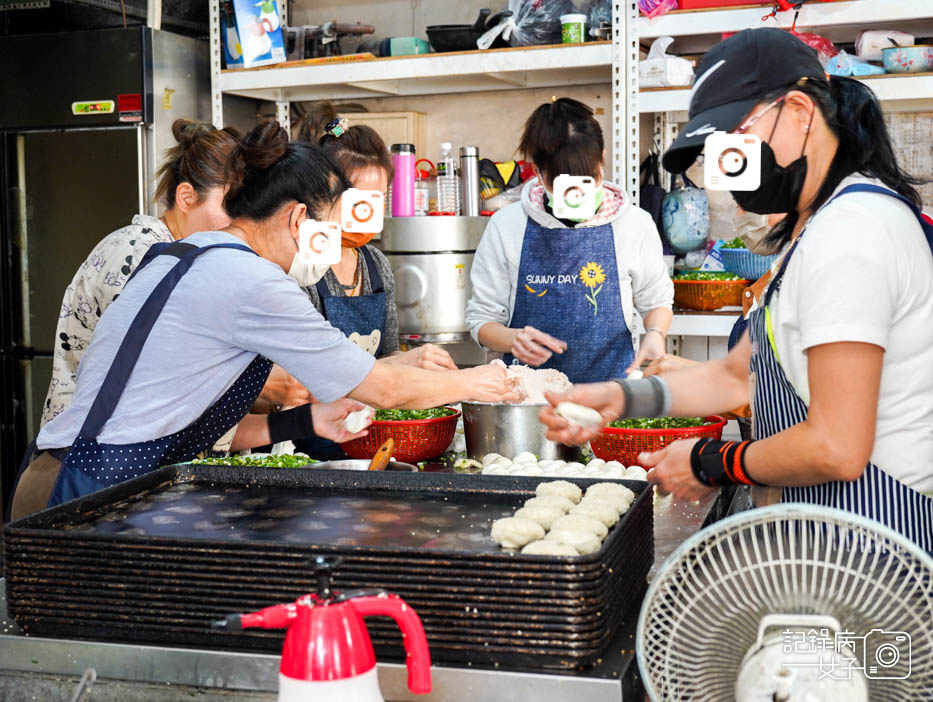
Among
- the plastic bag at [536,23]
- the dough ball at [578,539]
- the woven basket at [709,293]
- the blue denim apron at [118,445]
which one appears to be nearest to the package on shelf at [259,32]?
the plastic bag at [536,23]

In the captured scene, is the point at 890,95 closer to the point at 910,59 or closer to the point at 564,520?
the point at 910,59

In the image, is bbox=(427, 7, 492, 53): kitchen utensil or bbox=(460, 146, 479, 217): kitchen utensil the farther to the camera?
bbox=(460, 146, 479, 217): kitchen utensil

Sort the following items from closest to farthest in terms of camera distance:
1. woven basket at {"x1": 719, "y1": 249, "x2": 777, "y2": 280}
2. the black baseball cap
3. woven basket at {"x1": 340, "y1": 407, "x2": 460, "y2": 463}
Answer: the black baseball cap → woven basket at {"x1": 340, "y1": 407, "x2": 460, "y2": 463} → woven basket at {"x1": 719, "y1": 249, "x2": 777, "y2": 280}

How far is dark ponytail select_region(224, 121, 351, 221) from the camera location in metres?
2.18

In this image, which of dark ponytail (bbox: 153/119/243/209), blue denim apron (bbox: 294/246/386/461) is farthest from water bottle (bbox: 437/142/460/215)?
dark ponytail (bbox: 153/119/243/209)

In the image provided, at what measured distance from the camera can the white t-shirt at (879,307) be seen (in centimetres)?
136

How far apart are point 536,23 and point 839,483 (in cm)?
302

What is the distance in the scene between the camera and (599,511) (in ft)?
5.14

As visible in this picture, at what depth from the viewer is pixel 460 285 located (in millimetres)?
4344

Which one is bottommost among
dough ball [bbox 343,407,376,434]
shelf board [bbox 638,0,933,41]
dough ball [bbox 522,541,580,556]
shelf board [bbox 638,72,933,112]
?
dough ball [bbox 522,541,580,556]

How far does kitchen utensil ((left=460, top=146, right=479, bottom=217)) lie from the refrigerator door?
4.59ft

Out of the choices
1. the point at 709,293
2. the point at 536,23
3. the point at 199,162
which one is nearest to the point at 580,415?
the point at 199,162

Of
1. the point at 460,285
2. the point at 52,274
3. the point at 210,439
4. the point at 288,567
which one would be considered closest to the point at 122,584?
the point at 288,567

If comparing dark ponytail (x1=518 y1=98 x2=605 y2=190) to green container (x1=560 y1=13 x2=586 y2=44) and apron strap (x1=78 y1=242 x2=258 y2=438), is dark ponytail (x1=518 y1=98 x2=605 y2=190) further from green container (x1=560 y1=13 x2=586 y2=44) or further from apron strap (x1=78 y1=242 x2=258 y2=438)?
apron strap (x1=78 y1=242 x2=258 y2=438)
